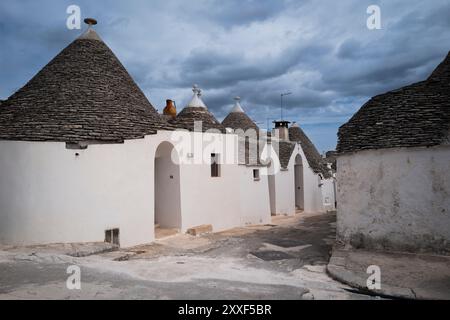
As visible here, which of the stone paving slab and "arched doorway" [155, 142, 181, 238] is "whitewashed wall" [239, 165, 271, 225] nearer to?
"arched doorway" [155, 142, 181, 238]

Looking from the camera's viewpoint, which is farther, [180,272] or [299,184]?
[299,184]

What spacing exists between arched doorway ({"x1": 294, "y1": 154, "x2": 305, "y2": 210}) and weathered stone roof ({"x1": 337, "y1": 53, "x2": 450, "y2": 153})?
551 inches

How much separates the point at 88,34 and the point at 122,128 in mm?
4832

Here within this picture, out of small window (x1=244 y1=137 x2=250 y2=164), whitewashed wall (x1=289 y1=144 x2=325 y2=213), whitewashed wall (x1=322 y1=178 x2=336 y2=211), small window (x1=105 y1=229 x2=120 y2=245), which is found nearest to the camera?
small window (x1=105 y1=229 x2=120 y2=245)

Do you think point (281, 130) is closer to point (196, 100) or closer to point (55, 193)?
point (196, 100)

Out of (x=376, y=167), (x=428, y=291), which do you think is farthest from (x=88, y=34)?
(x=428, y=291)

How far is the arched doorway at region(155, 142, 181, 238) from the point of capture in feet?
37.7

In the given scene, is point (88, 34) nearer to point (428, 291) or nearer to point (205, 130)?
point (205, 130)

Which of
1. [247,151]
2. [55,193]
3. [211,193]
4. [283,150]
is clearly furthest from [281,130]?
[55,193]

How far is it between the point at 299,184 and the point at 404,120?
1572cm

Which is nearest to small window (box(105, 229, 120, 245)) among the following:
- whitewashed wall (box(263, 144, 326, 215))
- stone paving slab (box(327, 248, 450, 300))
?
stone paving slab (box(327, 248, 450, 300))

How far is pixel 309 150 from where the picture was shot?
27609 millimetres

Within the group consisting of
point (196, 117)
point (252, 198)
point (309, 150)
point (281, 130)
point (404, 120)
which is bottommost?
point (252, 198)

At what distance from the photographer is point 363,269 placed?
20.3 ft
